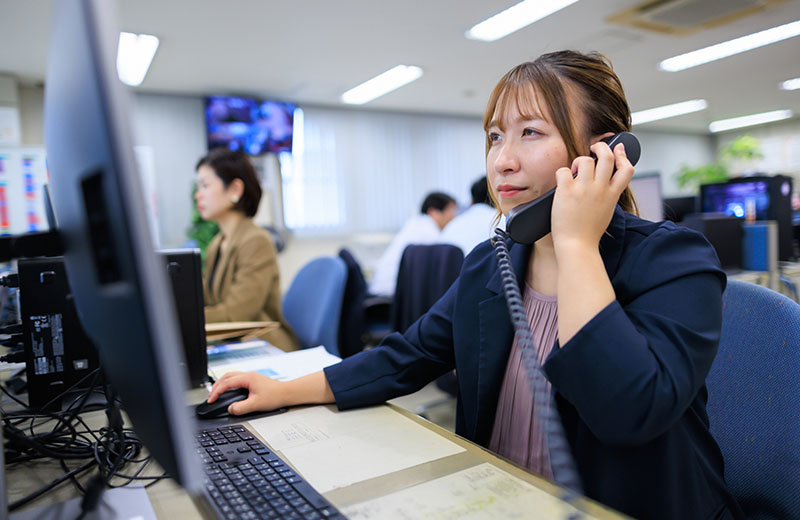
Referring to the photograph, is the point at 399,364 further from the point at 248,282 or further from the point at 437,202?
the point at 437,202

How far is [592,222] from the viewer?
75 centimetres

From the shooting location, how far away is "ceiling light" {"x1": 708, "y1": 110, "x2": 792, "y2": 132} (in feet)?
27.7

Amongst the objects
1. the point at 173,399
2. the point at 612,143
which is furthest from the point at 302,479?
the point at 612,143

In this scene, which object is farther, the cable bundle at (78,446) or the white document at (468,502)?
the cable bundle at (78,446)

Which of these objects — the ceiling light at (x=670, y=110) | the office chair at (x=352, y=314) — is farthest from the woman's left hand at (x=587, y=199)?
the ceiling light at (x=670, y=110)

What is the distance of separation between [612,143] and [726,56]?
5.34 meters

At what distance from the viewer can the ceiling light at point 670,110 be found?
24.1ft

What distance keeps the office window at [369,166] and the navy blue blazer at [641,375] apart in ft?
18.0

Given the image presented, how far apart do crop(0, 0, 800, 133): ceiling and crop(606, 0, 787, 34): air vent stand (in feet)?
0.10

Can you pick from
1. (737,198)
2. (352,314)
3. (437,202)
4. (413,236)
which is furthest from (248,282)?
(737,198)

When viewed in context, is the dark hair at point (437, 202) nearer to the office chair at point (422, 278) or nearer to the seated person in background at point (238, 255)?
the office chair at point (422, 278)

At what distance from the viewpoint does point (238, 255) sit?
2232 millimetres

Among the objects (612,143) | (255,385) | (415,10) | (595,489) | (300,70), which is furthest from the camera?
(300,70)

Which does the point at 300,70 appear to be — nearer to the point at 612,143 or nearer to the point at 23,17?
the point at 23,17
